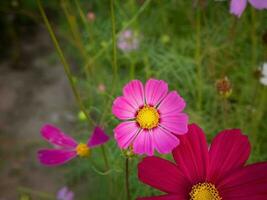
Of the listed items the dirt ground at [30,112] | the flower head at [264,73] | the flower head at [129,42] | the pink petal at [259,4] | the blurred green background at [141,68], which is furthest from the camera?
the dirt ground at [30,112]

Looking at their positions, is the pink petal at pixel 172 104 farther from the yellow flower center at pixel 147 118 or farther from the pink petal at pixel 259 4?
the pink petal at pixel 259 4

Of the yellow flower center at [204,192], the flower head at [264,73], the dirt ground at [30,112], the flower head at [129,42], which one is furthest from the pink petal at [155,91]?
the dirt ground at [30,112]

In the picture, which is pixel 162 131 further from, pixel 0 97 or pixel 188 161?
pixel 0 97

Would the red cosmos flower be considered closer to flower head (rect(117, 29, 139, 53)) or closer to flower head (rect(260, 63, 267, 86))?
flower head (rect(260, 63, 267, 86))

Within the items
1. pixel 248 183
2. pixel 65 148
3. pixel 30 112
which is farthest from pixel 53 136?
pixel 30 112

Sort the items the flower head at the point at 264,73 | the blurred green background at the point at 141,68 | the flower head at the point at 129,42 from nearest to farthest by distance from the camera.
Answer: the flower head at the point at 264,73 < the blurred green background at the point at 141,68 < the flower head at the point at 129,42

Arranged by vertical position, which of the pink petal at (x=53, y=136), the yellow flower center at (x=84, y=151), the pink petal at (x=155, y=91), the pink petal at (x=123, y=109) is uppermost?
the pink petal at (x=53, y=136)

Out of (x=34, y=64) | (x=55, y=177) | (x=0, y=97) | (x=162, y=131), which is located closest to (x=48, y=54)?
(x=34, y=64)
